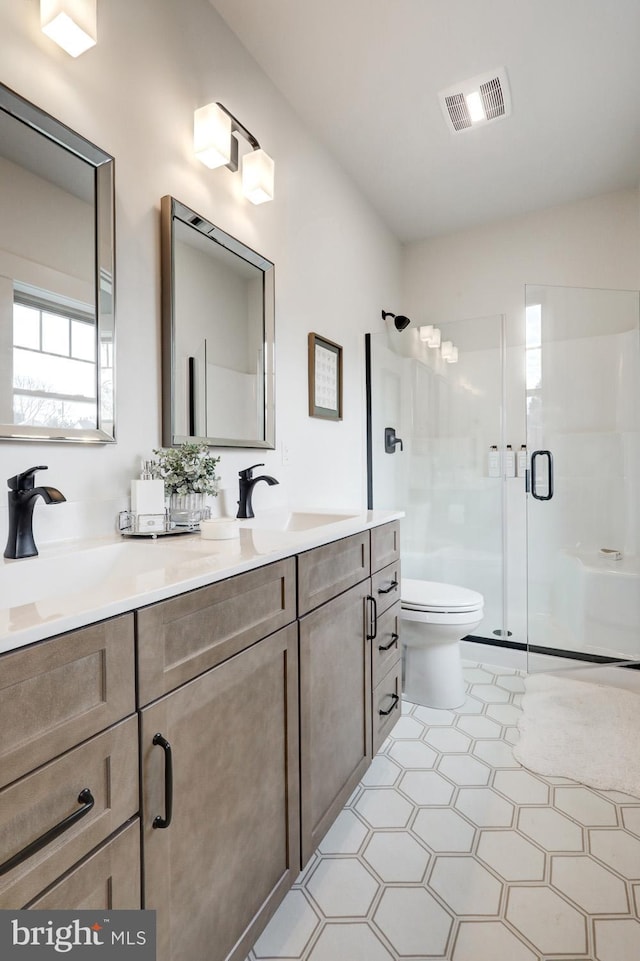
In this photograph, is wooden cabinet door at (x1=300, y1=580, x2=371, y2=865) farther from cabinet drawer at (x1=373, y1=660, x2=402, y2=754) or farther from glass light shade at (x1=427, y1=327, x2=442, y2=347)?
glass light shade at (x1=427, y1=327, x2=442, y2=347)

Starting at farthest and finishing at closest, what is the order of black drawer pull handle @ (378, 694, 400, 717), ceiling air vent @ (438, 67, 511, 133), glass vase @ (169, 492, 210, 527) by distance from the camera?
ceiling air vent @ (438, 67, 511, 133) → black drawer pull handle @ (378, 694, 400, 717) → glass vase @ (169, 492, 210, 527)

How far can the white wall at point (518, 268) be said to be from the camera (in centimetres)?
283

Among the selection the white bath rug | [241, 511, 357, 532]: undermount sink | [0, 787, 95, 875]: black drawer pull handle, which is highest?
[241, 511, 357, 532]: undermount sink

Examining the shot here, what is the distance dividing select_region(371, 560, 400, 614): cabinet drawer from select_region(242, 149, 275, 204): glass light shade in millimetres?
1437

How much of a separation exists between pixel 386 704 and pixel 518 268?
2.71 m

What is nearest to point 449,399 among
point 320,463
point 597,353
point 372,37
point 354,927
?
point 597,353

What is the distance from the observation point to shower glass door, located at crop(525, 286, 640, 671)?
2.47m

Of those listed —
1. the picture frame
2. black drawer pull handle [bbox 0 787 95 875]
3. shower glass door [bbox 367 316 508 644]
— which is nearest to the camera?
black drawer pull handle [bbox 0 787 95 875]

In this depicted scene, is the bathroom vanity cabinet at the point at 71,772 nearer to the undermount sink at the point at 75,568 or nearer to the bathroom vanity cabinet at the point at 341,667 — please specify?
the undermount sink at the point at 75,568

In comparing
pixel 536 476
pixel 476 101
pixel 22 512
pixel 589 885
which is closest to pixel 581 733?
pixel 589 885

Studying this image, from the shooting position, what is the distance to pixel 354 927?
1166 mm

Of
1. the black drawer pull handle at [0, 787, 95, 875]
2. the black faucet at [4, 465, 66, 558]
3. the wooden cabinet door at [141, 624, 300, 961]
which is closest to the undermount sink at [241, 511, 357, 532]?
the wooden cabinet door at [141, 624, 300, 961]

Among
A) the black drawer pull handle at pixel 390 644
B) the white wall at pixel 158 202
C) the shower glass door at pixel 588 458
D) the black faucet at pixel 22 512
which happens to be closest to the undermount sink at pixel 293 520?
the white wall at pixel 158 202

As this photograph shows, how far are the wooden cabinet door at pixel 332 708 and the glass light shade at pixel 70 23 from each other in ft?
4.81
